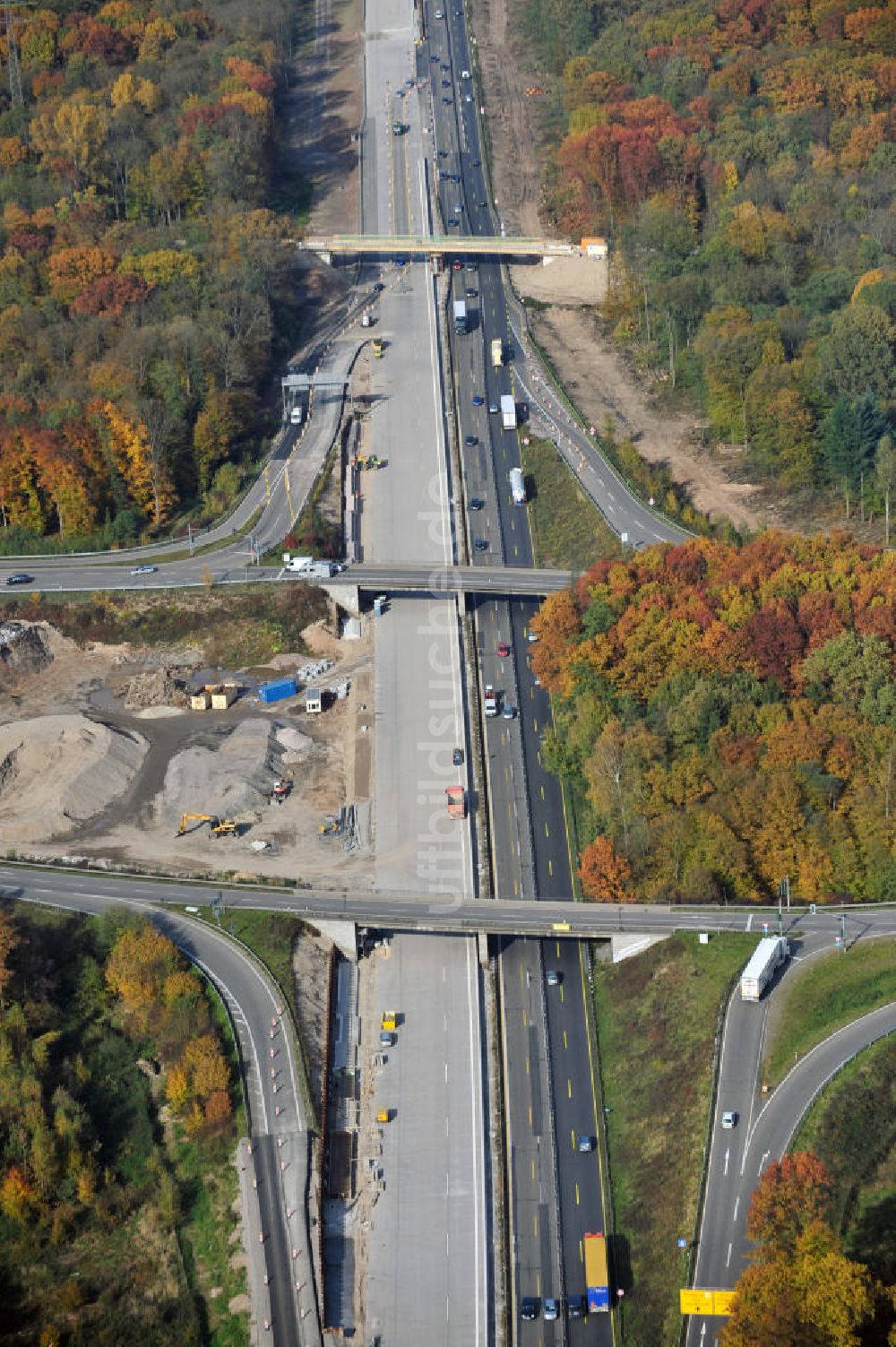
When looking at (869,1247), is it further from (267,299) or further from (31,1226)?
(267,299)

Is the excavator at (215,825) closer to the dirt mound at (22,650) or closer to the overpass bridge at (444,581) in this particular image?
the dirt mound at (22,650)

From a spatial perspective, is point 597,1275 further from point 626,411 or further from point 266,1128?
point 626,411

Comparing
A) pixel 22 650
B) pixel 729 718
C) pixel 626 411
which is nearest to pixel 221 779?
pixel 22 650

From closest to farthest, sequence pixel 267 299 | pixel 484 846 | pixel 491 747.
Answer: pixel 484 846
pixel 491 747
pixel 267 299

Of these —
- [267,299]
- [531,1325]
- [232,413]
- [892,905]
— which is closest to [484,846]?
[892,905]

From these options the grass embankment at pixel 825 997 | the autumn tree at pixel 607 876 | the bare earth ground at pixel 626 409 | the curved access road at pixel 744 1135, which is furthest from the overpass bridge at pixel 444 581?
the curved access road at pixel 744 1135

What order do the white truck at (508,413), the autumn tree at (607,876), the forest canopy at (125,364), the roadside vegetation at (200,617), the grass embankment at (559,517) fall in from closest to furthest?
the autumn tree at (607,876)
the roadside vegetation at (200,617)
the grass embankment at (559,517)
the forest canopy at (125,364)
the white truck at (508,413)

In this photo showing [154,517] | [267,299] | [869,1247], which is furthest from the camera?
[267,299]
